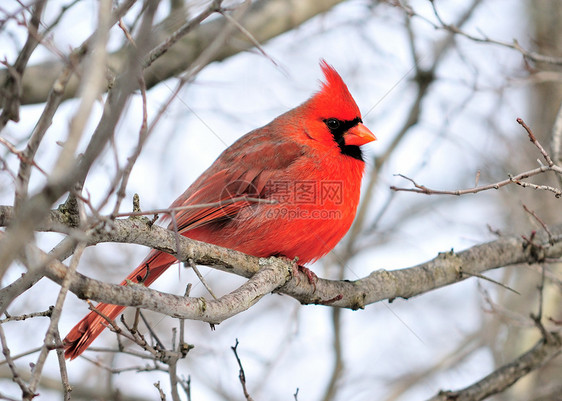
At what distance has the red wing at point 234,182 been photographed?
3293 millimetres

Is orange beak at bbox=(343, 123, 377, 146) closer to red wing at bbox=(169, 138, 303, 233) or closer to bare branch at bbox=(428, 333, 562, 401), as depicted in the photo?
red wing at bbox=(169, 138, 303, 233)

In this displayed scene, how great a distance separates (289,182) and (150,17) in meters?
2.08

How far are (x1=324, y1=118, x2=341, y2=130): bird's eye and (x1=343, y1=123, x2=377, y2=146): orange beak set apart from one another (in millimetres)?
79

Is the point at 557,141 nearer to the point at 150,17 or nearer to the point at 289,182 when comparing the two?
the point at 289,182

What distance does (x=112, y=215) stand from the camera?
1.67 metres

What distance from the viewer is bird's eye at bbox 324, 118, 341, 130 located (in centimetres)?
371

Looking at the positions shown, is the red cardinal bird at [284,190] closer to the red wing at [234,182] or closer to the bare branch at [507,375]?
the red wing at [234,182]

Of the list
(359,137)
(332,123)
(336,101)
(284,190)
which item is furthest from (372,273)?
(336,101)

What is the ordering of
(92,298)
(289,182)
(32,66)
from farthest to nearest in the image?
(32,66), (289,182), (92,298)

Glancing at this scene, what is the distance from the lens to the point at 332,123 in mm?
3717

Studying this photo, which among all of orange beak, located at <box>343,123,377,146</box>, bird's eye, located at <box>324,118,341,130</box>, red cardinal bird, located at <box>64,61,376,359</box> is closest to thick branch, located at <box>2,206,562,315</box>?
red cardinal bird, located at <box>64,61,376,359</box>

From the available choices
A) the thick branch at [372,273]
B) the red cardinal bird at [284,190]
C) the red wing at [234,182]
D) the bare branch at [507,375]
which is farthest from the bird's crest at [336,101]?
the bare branch at [507,375]

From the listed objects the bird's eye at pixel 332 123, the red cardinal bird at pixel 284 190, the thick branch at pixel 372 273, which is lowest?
the thick branch at pixel 372 273

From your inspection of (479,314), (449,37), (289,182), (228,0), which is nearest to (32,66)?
(228,0)
